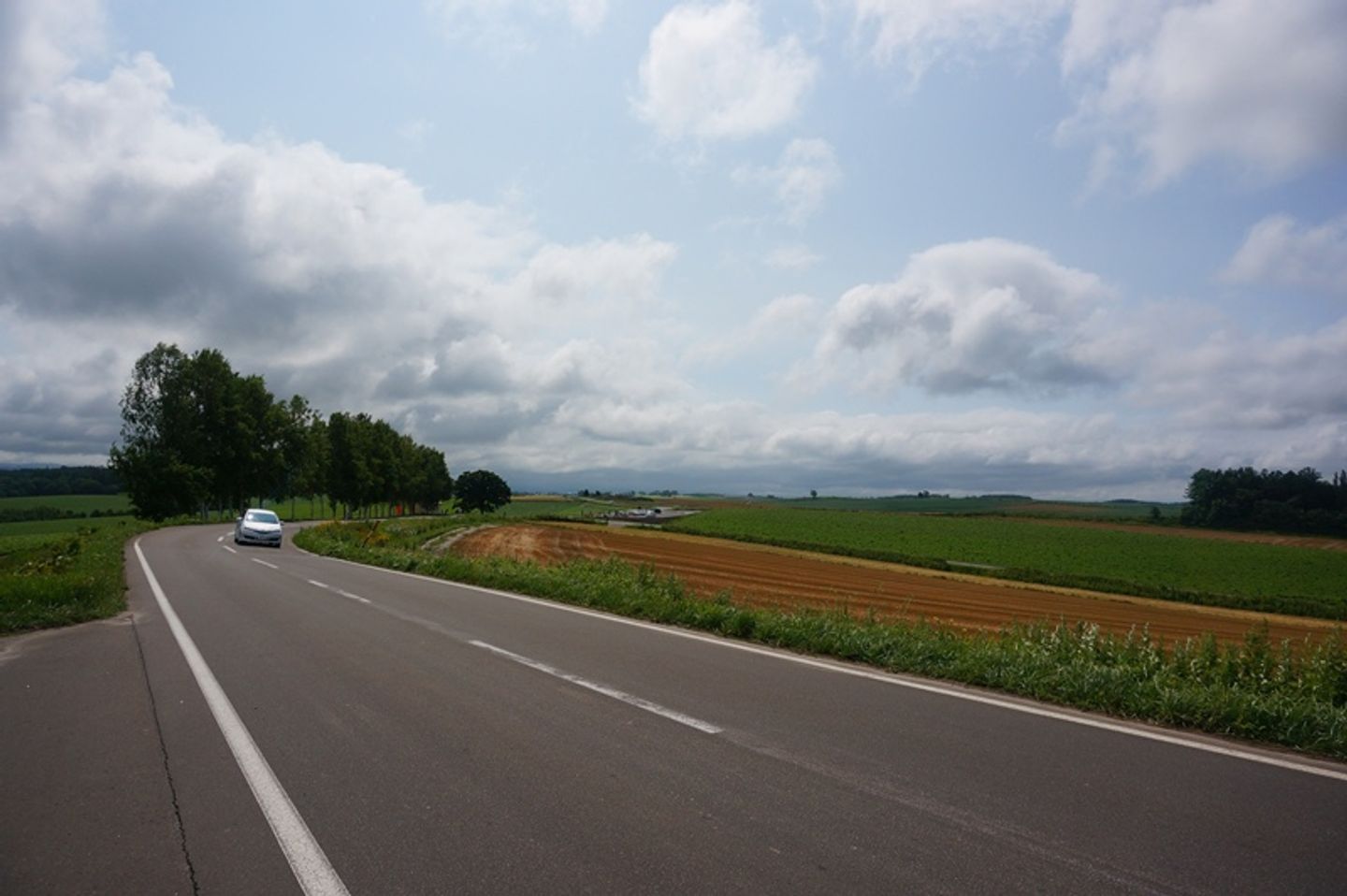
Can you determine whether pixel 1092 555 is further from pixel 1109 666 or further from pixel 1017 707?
pixel 1017 707

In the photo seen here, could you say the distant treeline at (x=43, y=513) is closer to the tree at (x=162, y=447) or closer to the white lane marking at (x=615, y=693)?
the tree at (x=162, y=447)

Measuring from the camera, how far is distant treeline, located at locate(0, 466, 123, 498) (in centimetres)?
10862

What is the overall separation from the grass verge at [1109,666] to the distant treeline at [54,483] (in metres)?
120

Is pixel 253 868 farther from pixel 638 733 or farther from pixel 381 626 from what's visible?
pixel 381 626

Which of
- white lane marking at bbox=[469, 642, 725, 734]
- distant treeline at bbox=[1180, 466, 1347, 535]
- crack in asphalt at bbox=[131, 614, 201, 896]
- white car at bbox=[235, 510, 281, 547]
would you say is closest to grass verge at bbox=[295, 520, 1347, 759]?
white lane marking at bbox=[469, 642, 725, 734]

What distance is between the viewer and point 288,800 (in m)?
4.67

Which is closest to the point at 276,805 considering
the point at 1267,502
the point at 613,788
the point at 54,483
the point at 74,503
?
the point at 613,788

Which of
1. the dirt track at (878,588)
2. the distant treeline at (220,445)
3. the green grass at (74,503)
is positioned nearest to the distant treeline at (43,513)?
the green grass at (74,503)

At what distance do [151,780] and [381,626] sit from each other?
647 centimetres

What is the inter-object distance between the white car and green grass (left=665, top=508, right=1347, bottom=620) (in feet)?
116

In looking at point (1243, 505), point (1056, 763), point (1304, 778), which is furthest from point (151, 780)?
point (1243, 505)

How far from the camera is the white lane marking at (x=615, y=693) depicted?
6.23 metres

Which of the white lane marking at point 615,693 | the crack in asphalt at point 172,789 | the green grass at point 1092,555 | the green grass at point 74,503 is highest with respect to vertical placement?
the green grass at point 74,503

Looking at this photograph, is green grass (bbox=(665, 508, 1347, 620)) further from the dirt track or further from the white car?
the white car
